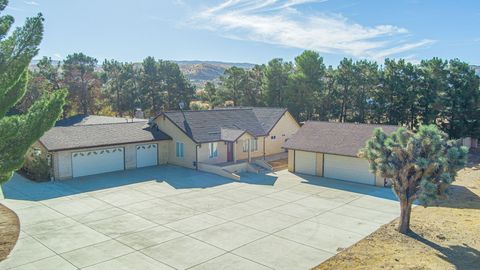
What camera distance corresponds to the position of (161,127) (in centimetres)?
3177

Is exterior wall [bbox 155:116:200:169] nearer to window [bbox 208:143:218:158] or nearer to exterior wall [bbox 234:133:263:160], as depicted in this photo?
window [bbox 208:143:218:158]

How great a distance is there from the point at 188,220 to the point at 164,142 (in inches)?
554

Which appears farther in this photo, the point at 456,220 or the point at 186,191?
the point at 186,191

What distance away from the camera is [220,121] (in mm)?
33125

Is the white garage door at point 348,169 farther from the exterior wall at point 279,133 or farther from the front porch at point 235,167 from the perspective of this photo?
the exterior wall at point 279,133

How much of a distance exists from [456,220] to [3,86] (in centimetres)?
1895

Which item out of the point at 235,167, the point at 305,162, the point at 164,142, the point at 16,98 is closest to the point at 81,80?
the point at 164,142

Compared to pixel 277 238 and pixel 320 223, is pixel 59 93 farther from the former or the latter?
pixel 320 223

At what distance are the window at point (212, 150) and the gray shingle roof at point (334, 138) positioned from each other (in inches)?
219

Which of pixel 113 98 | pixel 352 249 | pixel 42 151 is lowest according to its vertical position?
pixel 352 249

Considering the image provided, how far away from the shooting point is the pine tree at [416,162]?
49.5 feet

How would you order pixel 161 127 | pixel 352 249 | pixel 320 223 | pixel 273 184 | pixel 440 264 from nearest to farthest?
pixel 440 264, pixel 352 249, pixel 320 223, pixel 273 184, pixel 161 127

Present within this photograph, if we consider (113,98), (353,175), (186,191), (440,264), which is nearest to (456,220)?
(440,264)

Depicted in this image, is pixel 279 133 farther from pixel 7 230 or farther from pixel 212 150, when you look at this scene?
pixel 7 230
